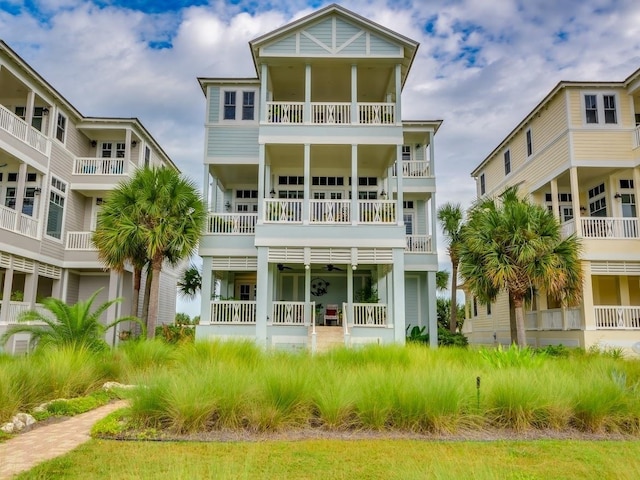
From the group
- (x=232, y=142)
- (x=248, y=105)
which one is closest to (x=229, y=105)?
(x=248, y=105)

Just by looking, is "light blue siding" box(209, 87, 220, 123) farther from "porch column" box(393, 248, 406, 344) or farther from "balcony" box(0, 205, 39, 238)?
"porch column" box(393, 248, 406, 344)

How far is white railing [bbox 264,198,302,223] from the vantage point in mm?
17719

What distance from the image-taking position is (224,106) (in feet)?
68.6

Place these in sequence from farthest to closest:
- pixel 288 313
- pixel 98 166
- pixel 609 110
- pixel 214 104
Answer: pixel 98 166 → pixel 214 104 → pixel 609 110 → pixel 288 313

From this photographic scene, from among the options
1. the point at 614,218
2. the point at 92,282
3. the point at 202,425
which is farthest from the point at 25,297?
the point at 614,218

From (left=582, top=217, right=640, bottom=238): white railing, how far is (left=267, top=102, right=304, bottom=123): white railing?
12005 millimetres

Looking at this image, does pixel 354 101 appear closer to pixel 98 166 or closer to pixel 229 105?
pixel 229 105

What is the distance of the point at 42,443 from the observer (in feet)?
22.0

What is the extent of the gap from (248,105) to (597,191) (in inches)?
628

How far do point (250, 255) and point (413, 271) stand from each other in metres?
7.88

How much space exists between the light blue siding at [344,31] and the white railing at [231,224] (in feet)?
24.1

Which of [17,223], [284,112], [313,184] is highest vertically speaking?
[284,112]

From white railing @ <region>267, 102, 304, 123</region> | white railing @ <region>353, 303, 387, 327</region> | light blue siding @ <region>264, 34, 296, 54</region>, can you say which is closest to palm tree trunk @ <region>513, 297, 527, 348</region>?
white railing @ <region>353, 303, 387, 327</region>

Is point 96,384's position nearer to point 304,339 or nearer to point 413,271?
point 304,339
